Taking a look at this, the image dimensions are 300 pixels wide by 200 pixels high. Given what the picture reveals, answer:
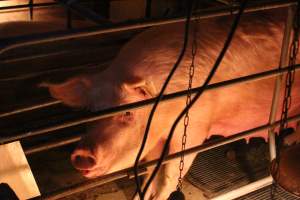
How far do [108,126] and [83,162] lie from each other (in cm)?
22

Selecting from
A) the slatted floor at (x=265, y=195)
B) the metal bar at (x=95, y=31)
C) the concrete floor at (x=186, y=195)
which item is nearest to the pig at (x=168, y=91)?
the concrete floor at (x=186, y=195)

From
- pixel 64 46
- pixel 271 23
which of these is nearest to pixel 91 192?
pixel 64 46

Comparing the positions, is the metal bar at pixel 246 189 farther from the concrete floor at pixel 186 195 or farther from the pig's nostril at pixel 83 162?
the pig's nostril at pixel 83 162

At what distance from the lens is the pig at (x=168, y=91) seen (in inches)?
80.9

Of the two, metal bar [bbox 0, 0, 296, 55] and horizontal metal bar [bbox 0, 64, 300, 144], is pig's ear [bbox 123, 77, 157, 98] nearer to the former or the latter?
horizontal metal bar [bbox 0, 64, 300, 144]

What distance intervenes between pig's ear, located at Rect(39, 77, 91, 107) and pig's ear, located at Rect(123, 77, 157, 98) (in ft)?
0.79

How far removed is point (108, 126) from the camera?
2023 mm

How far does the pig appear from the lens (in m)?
2.05

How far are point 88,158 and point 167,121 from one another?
501 mm

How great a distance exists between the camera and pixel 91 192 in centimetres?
277

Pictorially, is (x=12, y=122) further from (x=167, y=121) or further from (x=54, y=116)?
(x=167, y=121)

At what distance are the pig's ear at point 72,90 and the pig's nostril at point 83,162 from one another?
1.19ft

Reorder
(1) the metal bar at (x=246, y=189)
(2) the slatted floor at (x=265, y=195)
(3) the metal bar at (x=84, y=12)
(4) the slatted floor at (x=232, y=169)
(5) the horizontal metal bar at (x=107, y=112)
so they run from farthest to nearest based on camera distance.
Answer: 1. (4) the slatted floor at (x=232, y=169)
2. (2) the slatted floor at (x=265, y=195)
3. (1) the metal bar at (x=246, y=189)
4. (3) the metal bar at (x=84, y=12)
5. (5) the horizontal metal bar at (x=107, y=112)

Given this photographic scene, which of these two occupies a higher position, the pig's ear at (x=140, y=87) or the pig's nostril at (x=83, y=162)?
the pig's ear at (x=140, y=87)
